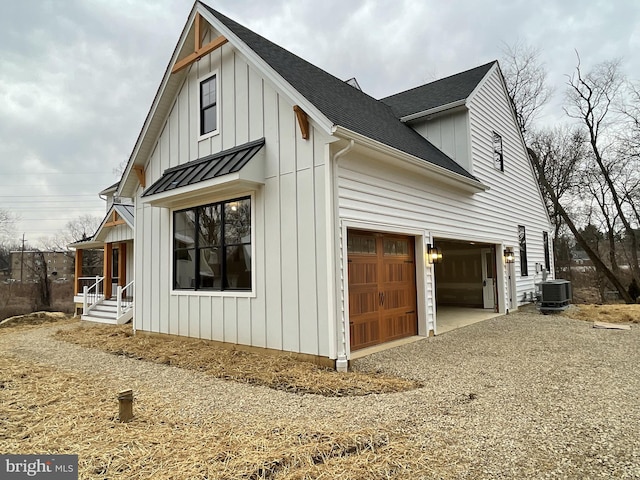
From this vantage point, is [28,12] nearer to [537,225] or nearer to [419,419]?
[419,419]

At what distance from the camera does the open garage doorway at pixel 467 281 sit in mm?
12195

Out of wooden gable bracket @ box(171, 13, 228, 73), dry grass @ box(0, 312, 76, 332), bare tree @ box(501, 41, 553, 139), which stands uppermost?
bare tree @ box(501, 41, 553, 139)

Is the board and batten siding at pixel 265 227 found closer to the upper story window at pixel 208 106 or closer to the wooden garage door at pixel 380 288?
the upper story window at pixel 208 106

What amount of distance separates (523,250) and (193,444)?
536 inches

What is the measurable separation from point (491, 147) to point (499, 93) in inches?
94.0

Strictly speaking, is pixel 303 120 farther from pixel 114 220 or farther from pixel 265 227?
pixel 114 220

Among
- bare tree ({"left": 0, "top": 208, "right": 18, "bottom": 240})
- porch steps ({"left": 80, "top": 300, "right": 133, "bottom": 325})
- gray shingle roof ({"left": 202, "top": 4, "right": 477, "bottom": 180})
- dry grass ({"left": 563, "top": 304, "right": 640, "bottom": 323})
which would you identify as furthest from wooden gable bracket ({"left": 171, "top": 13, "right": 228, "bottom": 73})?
bare tree ({"left": 0, "top": 208, "right": 18, "bottom": 240})

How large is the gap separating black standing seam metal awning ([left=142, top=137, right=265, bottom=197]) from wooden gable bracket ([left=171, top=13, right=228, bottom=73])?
6.64 feet

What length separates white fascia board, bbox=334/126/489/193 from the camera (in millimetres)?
5727

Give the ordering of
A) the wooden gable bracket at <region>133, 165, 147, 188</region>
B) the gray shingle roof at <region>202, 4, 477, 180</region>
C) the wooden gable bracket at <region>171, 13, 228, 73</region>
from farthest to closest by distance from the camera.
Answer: the wooden gable bracket at <region>133, 165, 147, 188</region>
the wooden gable bracket at <region>171, 13, 228, 73</region>
the gray shingle roof at <region>202, 4, 477, 180</region>

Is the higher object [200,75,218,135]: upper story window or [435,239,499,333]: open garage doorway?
[200,75,218,135]: upper story window

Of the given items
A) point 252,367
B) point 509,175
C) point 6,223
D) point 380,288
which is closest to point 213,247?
point 252,367

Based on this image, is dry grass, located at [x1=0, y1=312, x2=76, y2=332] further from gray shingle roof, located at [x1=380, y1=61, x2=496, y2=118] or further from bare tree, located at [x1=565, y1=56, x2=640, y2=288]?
bare tree, located at [x1=565, y1=56, x2=640, y2=288]

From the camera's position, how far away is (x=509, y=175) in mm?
12945
